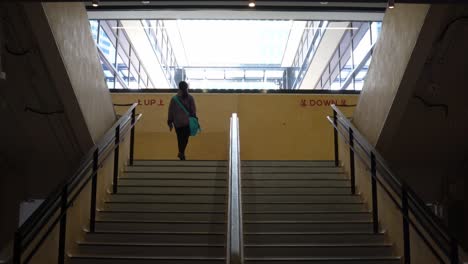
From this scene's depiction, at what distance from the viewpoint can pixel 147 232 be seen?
6.12m

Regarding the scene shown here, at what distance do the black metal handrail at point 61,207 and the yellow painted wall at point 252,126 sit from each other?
3.49 metres

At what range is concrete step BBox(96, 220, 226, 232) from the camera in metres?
6.26

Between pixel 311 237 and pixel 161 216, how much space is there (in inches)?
68.3

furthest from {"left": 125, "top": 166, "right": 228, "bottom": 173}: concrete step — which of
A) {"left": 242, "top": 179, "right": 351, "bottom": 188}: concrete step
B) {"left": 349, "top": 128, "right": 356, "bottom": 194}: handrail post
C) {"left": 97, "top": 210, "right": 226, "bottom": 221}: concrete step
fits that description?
{"left": 349, "top": 128, "right": 356, "bottom": 194}: handrail post

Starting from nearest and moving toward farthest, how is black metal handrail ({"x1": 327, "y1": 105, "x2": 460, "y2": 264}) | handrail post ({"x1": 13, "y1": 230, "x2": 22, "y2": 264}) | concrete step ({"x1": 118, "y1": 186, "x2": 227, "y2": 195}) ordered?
handrail post ({"x1": 13, "y1": 230, "x2": 22, "y2": 264})
black metal handrail ({"x1": 327, "y1": 105, "x2": 460, "y2": 264})
concrete step ({"x1": 118, "y1": 186, "x2": 227, "y2": 195})

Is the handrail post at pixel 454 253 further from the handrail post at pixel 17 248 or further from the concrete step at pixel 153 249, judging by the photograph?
the handrail post at pixel 17 248

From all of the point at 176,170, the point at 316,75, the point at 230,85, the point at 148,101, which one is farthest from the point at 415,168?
the point at 230,85

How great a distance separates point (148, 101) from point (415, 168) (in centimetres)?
570

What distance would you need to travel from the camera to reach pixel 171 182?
7.67 meters

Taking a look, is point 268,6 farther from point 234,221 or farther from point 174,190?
point 234,221

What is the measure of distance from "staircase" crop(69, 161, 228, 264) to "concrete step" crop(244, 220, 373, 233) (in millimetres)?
410

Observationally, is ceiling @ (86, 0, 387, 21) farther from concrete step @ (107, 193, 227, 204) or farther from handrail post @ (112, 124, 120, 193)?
concrete step @ (107, 193, 227, 204)

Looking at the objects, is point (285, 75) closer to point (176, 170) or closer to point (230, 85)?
point (230, 85)

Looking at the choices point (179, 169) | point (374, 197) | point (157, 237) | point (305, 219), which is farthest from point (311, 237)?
point (179, 169)
